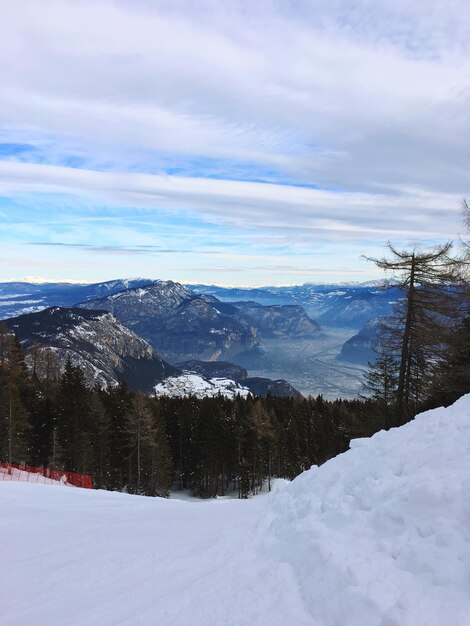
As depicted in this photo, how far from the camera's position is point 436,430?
9422 millimetres

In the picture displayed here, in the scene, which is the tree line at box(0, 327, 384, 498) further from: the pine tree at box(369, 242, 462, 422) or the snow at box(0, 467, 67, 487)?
the pine tree at box(369, 242, 462, 422)

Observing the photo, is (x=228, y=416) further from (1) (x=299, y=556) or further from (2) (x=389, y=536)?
(2) (x=389, y=536)

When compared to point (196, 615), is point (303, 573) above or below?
above

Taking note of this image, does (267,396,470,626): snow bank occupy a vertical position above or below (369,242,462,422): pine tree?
below

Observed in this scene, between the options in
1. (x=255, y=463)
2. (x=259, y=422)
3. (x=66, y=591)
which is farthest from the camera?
(x=255, y=463)

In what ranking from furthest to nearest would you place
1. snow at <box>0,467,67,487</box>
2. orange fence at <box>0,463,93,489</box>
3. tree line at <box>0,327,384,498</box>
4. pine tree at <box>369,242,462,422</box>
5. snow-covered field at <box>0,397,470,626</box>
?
1. tree line at <box>0,327,384,498</box>
2. orange fence at <box>0,463,93,489</box>
3. snow at <box>0,467,67,487</box>
4. pine tree at <box>369,242,462,422</box>
5. snow-covered field at <box>0,397,470,626</box>

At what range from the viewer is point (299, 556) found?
6.48 metres

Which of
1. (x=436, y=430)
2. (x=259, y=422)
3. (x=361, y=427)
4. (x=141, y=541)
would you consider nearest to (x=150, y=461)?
(x=259, y=422)

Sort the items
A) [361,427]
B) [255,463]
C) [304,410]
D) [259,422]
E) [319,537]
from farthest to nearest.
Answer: [304,410] < [255,463] < [259,422] < [361,427] < [319,537]

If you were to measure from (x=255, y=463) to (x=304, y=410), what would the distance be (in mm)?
14623

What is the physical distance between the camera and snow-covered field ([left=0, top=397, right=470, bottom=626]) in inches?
197

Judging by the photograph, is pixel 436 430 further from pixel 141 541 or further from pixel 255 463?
pixel 255 463

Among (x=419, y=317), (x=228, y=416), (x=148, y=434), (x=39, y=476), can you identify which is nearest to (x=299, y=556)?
(x=419, y=317)

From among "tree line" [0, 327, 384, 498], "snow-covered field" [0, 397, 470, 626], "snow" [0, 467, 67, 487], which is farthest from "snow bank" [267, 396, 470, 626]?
"snow" [0, 467, 67, 487]
